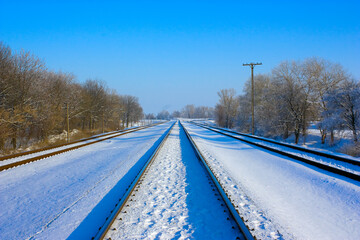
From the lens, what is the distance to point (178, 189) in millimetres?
5938

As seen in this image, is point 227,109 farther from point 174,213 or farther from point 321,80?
point 174,213

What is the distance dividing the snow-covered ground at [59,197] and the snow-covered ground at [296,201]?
Answer: 3.24 meters

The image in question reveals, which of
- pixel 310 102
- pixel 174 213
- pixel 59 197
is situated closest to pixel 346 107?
pixel 310 102

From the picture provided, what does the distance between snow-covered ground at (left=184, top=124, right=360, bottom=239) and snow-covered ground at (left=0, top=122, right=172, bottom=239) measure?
3245 mm

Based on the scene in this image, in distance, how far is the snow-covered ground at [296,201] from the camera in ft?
13.1

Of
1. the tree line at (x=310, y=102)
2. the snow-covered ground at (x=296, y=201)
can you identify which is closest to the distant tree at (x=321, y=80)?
the tree line at (x=310, y=102)

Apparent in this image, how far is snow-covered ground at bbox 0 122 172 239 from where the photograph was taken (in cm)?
406

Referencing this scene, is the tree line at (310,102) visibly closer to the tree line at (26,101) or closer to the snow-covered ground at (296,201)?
the snow-covered ground at (296,201)

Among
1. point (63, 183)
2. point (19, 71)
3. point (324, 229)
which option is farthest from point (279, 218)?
point (19, 71)

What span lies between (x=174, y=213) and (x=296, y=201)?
334cm

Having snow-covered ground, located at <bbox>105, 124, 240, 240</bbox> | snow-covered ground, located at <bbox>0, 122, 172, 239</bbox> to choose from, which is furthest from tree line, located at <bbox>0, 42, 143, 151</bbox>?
snow-covered ground, located at <bbox>105, 124, 240, 240</bbox>

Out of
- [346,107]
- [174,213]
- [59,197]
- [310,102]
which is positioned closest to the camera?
[174,213]

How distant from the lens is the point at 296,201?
216 inches

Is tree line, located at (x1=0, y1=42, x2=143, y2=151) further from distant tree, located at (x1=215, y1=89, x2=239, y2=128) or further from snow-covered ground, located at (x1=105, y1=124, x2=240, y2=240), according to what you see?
distant tree, located at (x1=215, y1=89, x2=239, y2=128)
